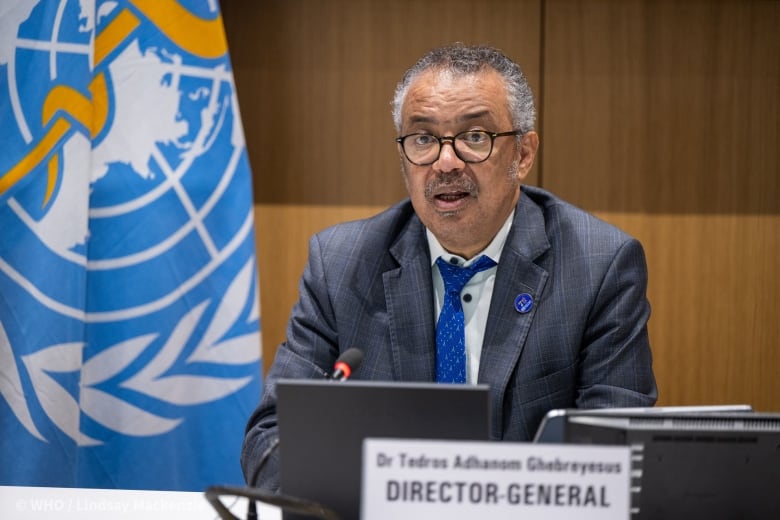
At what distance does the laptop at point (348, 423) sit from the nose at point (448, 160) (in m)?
0.82

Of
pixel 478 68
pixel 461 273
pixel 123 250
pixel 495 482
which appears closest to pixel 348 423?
pixel 495 482

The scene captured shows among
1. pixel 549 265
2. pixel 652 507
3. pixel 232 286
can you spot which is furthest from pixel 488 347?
pixel 232 286

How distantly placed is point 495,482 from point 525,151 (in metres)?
1.19

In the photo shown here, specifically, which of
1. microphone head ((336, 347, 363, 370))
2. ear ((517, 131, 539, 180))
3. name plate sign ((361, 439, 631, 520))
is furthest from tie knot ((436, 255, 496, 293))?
name plate sign ((361, 439, 631, 520))

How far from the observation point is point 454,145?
196 centimetres

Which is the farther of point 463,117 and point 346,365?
point 463,117

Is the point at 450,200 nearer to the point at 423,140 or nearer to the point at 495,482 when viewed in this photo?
the point at 423,140

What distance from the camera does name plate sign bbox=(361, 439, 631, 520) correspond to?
1093 millimetres

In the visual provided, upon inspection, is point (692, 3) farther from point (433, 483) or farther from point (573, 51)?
point (433, 483)

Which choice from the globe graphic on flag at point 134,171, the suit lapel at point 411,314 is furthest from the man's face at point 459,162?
the globe graphic on flag at point 134,171

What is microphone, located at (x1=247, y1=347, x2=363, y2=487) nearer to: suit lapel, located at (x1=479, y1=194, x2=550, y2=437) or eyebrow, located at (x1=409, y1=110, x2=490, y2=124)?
suit lapel, located at (x1=479, y1=194, x2=550, y2=437)

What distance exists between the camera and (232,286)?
8.98ft

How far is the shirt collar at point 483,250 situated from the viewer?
6.89 feet

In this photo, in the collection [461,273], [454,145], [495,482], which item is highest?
[454,145]
